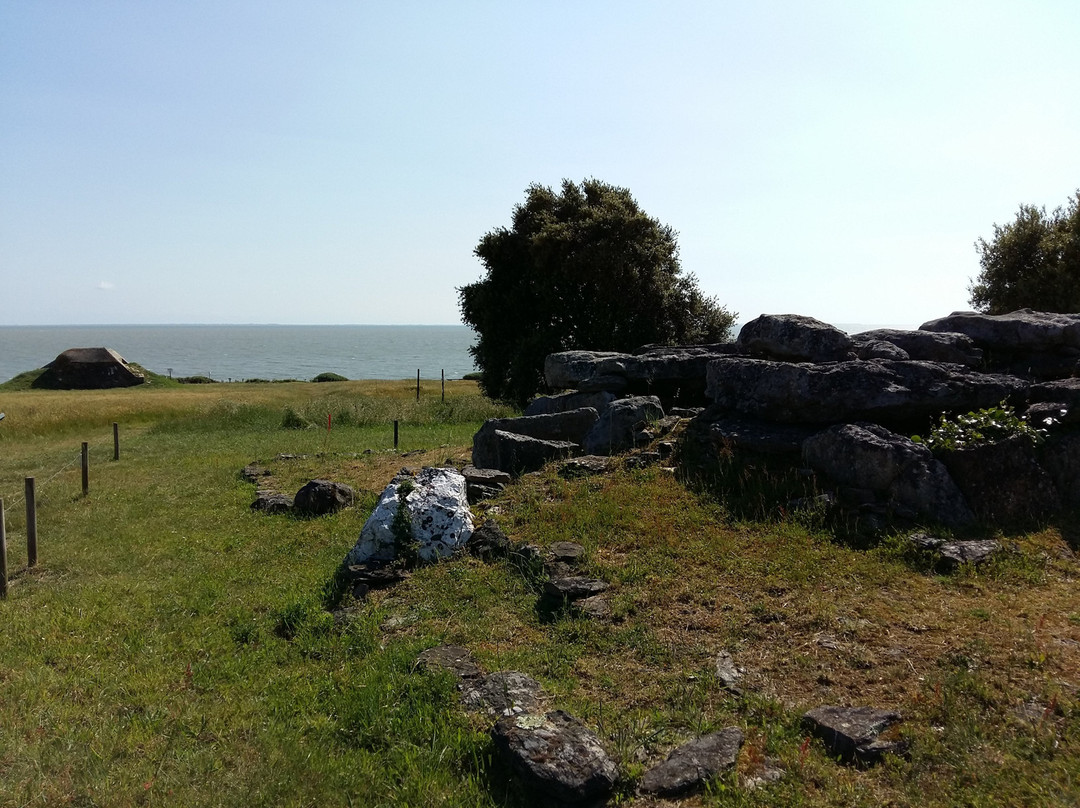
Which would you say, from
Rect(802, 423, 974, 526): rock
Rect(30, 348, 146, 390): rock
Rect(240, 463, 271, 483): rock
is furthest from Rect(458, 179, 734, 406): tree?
Rect(30, 348, 146, 390): rock

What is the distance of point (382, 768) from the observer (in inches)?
239

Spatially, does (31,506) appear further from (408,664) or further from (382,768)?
(382,768)

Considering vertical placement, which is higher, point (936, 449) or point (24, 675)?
point (936, 449)

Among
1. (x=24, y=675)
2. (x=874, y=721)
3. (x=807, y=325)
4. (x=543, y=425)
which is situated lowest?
(x=24, y=675)

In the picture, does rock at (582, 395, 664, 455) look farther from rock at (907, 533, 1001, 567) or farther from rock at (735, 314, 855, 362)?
rock at (907, 533, 1001, 567)

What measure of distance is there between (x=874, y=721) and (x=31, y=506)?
12.8 m

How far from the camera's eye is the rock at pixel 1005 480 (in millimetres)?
10422

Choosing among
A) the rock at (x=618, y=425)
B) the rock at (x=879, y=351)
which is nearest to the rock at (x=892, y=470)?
the rock at (x=879, y=351)

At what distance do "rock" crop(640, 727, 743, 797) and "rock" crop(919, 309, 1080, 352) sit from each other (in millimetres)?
12131

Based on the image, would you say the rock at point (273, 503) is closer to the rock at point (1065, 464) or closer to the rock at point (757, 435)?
the rock at point (757, 435)

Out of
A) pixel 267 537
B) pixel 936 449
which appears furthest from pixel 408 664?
pixel 936 449

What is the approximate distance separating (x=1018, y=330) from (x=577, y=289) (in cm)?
1791

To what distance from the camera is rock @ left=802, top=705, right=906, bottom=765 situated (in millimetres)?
5637

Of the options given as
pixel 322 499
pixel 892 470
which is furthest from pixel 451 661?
pixel 322 499
